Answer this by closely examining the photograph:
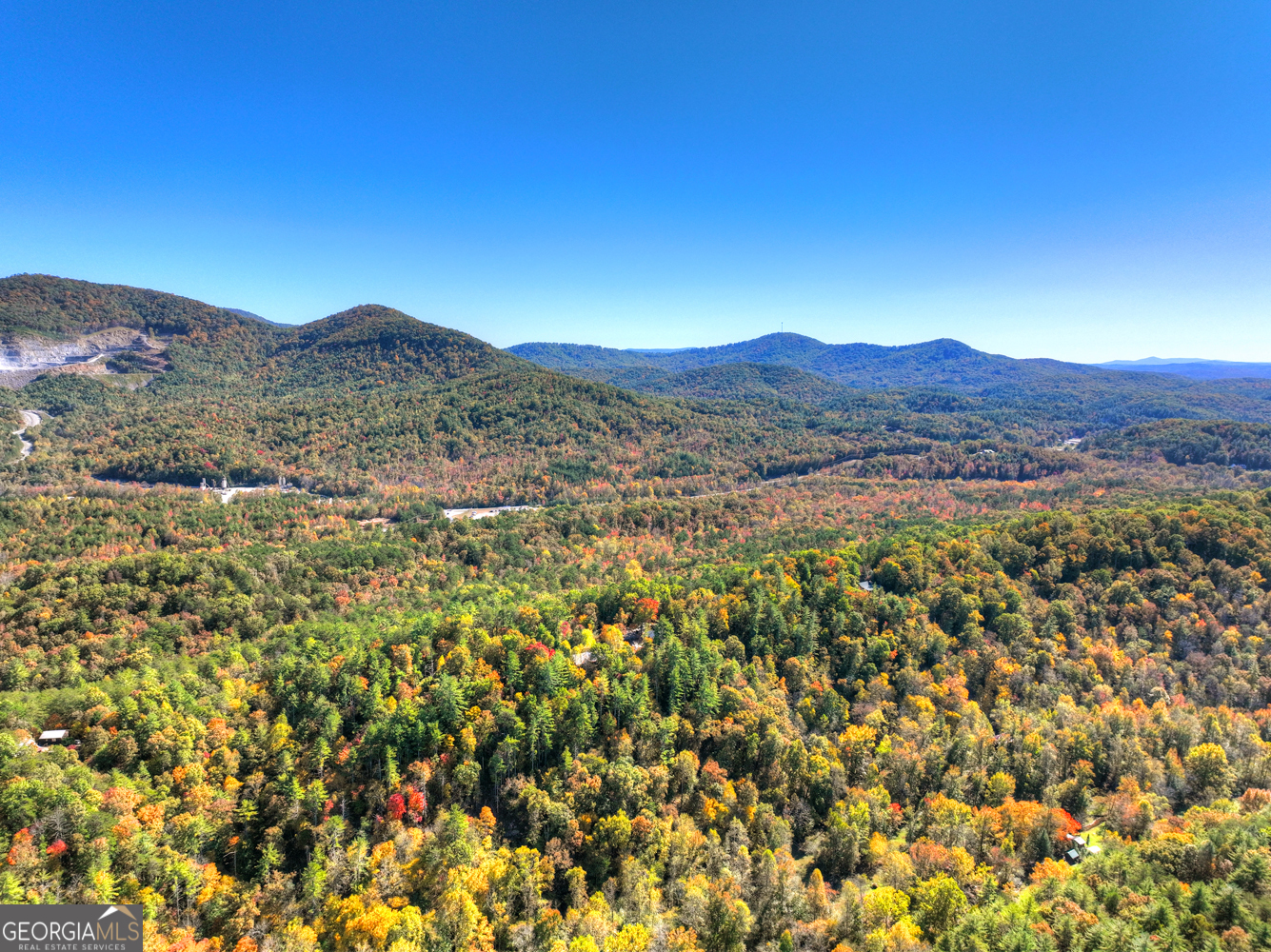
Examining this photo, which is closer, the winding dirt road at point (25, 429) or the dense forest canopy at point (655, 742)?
the dense forest canopy at point (655, 742)

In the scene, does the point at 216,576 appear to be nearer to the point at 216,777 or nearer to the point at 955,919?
the point at 216,777

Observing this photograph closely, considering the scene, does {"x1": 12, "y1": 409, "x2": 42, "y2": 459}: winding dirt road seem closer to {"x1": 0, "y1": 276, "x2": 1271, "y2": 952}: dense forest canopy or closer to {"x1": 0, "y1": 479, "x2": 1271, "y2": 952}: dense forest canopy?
{"x1": 0, "y1": 276, "x2": 1271, "y2": 952}: dense forest canopy

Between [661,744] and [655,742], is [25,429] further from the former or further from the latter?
[661,744]

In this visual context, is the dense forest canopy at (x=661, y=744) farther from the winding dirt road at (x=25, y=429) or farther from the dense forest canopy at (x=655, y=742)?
the winding dirt road at (x=25, y=429)

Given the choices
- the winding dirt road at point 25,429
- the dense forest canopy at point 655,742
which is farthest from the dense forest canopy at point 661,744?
the winding dirt road at point 25,429

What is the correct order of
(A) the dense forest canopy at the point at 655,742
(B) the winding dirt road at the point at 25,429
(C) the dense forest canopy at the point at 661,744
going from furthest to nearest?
(B) the winding dirt road at the point at 25,429 < (C) the dense forest canopy at the point at 661,744 < (A) the dense forest canopy at the point at 655,742

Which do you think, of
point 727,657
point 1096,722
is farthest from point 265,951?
point 1096,722

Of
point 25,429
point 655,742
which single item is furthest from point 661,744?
point 25,429

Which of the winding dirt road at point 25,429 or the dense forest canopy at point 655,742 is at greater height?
the winding dirt road at point 25,429

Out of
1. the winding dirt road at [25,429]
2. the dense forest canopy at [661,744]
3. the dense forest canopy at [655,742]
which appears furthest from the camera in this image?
the winding dirt road at [25,429]

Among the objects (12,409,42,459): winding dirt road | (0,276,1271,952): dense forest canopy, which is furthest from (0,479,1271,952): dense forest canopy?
(12,409,42,459): winding dirt road

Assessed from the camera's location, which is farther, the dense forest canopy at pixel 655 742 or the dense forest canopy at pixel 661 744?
the dense forest canopy at pixel 661 744
